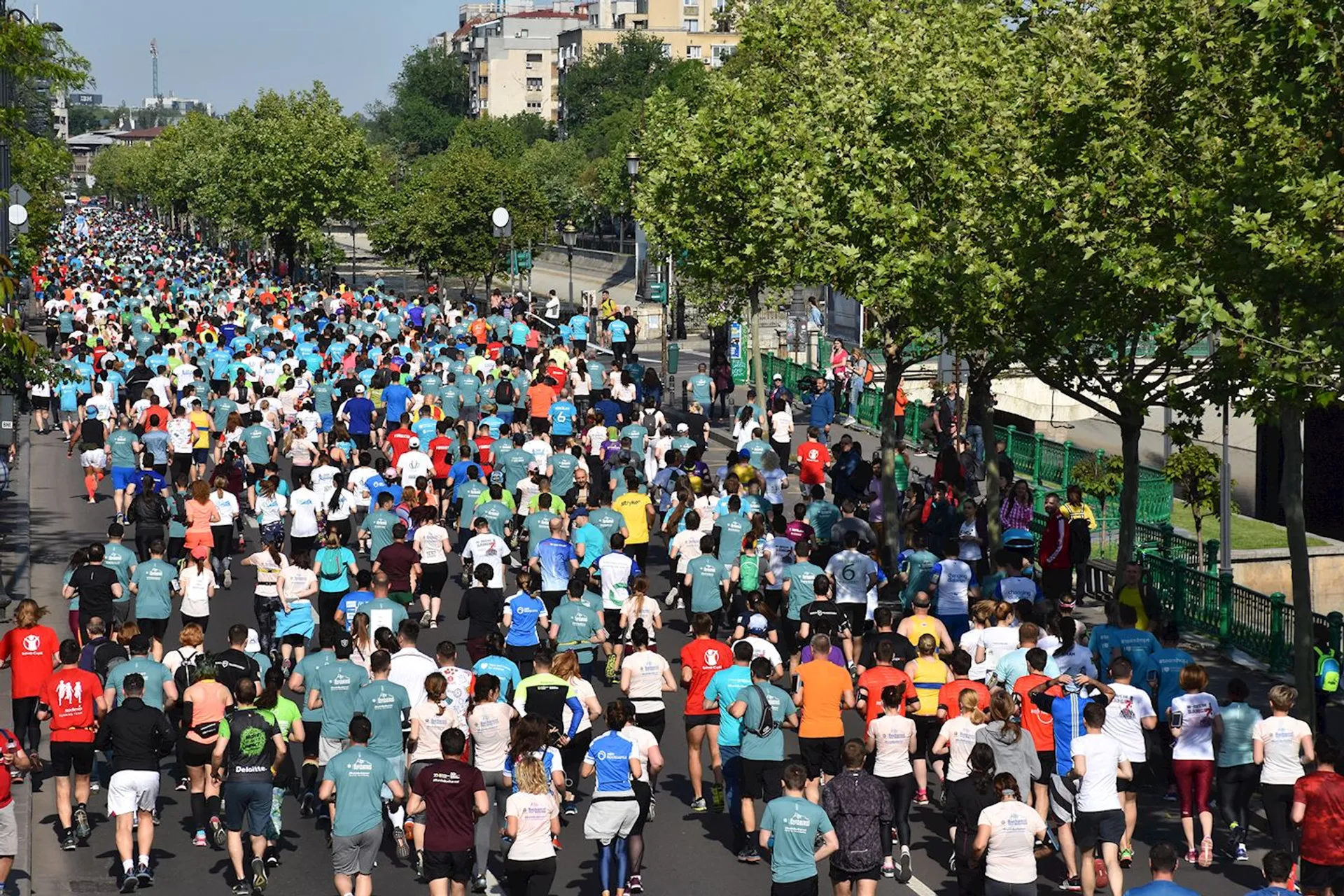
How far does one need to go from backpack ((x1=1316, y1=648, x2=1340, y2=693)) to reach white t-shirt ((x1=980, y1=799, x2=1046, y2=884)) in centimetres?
574

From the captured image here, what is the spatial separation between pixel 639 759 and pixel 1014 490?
10.6 meters

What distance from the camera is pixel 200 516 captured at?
68.9ft

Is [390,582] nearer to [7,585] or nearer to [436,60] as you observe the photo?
[7,585]

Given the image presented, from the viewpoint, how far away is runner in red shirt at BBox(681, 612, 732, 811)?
47.4 ft

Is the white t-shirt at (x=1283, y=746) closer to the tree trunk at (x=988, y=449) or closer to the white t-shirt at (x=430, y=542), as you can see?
the white t-shirt at (x=430, y=542)

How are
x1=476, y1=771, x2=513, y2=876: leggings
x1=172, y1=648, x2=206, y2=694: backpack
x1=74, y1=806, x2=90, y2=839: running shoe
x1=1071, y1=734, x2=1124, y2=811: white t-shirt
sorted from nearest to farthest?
1. x1=476, y1=771, x2=513, y2=876: leggings
2. x1=1071, y1=734, x2=1124, y2=811: white t-shirt
3. x1=74, y1=806, x2=90, y2=839: running shoe
4. x1=172, y1=648, x2=206, y2=694: backpack

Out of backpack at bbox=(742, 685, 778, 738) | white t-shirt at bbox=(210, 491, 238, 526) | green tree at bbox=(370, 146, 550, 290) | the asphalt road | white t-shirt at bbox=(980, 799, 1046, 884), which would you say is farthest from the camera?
green tree at bbox=(370, 146, 550, 290)

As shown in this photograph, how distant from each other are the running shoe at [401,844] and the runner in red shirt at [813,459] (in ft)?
39.9

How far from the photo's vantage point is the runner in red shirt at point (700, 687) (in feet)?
47.4

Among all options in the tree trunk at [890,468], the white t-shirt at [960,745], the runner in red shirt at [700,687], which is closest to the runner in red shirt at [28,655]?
the runner in red shirt at [700,687]

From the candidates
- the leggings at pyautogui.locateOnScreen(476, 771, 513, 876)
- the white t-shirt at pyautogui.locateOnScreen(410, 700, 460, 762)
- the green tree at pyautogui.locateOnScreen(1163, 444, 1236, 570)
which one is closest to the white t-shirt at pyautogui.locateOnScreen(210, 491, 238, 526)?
the leggings at pyautogui.locateOnScreen(476, 771, 513, 876)

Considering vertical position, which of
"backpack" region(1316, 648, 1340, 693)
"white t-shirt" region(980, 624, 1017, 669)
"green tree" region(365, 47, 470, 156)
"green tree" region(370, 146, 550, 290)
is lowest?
"backpack" region(1316, 648, 1340, 693)

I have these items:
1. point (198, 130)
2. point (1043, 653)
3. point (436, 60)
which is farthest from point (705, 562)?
point (436, 60)

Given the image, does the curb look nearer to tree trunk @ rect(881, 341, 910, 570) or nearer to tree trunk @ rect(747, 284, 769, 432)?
tree trunk @ rect(881, 341, 910, 570)
